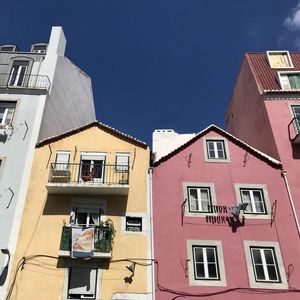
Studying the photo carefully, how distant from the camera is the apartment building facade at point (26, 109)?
19859 mm

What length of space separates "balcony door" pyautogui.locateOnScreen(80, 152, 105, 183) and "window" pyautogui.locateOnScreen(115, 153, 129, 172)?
2.75 ft

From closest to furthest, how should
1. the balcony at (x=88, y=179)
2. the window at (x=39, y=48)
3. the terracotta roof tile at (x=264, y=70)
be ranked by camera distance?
the balcony at (x=88, y=179) → the terracotta roof tile at (x=264, y=70) → the window at (x=39, y=48)

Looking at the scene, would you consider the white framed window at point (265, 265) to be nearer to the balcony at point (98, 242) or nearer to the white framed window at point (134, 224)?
the white framed window at point (134, 224)

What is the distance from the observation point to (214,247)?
1930 cm

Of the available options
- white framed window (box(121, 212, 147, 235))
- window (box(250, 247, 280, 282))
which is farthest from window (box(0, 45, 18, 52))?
window (box(250, 247, 280, 282))

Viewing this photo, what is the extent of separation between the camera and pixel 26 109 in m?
23.9

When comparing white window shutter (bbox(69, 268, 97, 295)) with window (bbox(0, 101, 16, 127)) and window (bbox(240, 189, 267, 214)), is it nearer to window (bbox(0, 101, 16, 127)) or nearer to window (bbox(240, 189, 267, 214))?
window (bbox(240, 189, 267, 214))

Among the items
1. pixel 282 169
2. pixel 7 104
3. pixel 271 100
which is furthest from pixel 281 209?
pixel 7 104

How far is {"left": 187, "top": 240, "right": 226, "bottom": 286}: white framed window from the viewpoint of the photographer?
18203 mm

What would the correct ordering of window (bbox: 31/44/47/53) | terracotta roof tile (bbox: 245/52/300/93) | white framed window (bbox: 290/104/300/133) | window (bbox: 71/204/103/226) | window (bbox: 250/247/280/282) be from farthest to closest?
window (bbox: 31/44/47/53) < terracotta roof tile (bbox: 245/52/300/93) < white framed window (bbox: 290/104/300/133) < window (bbox: 71/204/103/226) < window (bbox: 250/247/280/282)

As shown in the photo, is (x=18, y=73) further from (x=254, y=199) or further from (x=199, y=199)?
(x=254, y=199)

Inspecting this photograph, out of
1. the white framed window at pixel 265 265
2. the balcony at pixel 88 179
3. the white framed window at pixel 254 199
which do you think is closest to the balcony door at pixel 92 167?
the balcony at pixel 88 179

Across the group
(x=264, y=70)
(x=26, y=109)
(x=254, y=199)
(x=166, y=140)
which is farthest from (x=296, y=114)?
(x=26, y=109)

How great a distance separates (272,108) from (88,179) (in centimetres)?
1246
